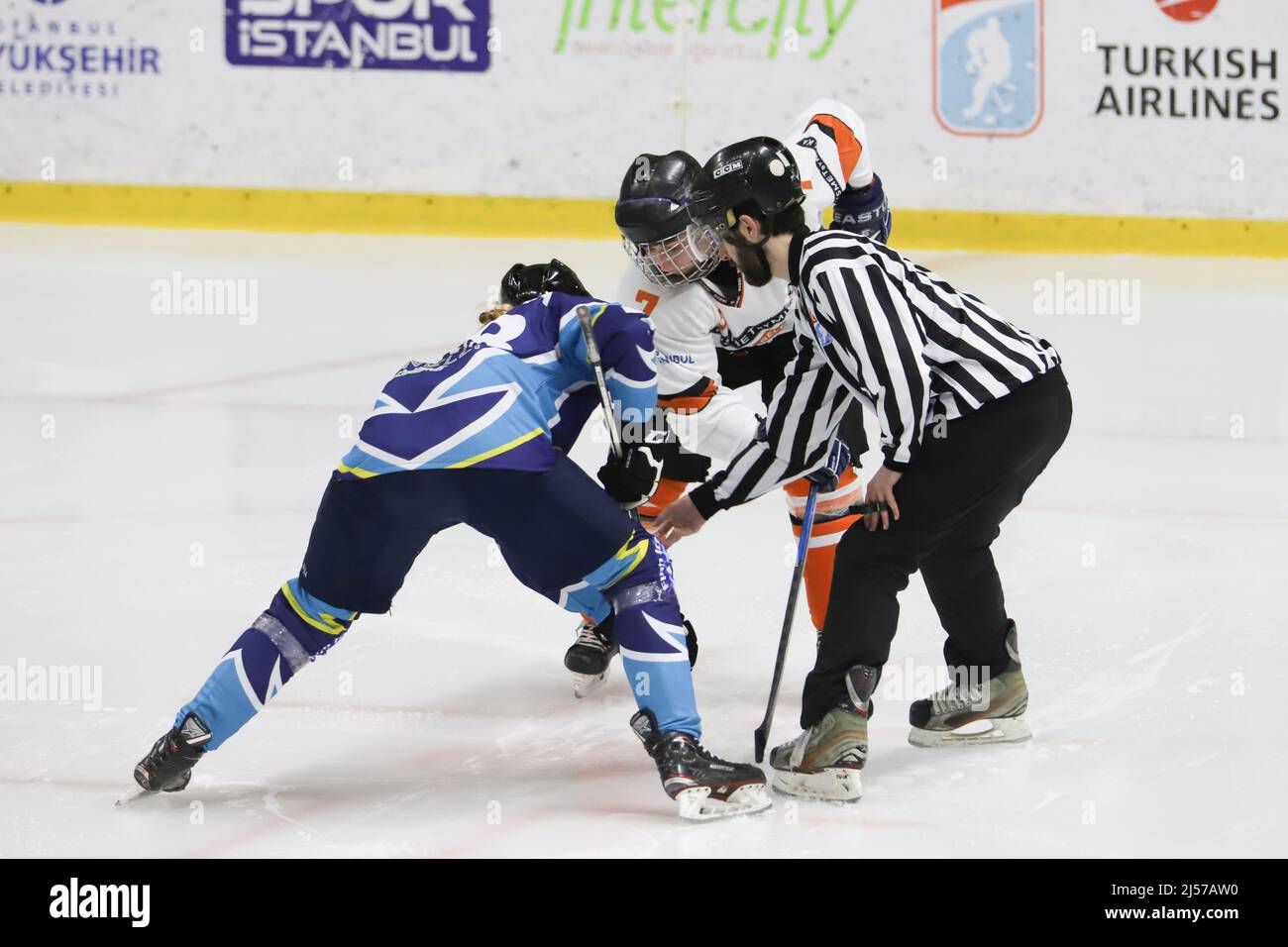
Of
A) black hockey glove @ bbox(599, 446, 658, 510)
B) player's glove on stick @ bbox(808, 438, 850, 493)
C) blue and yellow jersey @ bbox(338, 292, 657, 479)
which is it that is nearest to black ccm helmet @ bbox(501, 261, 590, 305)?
blue and yellow jersey @ bbox(338, 292, 657, 479)

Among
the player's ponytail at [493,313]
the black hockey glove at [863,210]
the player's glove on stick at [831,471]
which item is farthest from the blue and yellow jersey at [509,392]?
the black hockey glove at [863,210]

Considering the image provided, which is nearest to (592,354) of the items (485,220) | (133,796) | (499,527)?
(499,527)

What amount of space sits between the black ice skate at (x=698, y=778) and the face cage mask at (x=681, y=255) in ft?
2.78

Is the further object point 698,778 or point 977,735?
point 977,735

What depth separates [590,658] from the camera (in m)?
3.32

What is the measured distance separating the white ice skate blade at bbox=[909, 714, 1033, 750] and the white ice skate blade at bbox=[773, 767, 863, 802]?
33 centimetres

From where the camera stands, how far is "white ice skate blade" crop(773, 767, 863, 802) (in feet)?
8.97

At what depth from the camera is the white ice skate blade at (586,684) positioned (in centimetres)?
333

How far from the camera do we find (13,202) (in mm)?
7770

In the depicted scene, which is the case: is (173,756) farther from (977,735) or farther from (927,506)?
(977,735)

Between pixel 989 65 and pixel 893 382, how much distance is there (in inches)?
221

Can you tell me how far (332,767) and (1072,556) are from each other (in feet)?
6.70

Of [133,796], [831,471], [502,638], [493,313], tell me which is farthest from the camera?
[502,638]

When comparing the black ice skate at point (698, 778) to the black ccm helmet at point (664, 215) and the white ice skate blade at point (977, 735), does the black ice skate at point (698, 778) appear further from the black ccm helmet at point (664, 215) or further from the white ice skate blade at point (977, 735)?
the black ccm helmet at point (664, 215)
